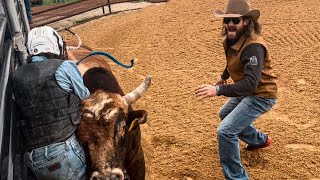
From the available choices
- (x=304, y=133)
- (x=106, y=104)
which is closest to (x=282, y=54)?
(x=304, y=133)

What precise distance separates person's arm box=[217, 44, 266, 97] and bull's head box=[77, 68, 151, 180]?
100cm

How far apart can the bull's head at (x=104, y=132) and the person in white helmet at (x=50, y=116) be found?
0.10 metres

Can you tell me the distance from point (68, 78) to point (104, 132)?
1.75 feet

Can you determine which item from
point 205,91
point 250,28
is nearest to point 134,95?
point 205,91

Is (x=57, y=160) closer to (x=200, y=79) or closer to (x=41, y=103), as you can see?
(x=41, y=103)

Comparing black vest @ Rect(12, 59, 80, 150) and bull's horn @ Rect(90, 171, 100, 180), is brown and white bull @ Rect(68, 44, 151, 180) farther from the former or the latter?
black vest @ Rect(12, 59, 80, 150)

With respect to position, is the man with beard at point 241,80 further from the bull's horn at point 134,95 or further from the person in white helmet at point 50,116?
the person in white helmet at point 50,116

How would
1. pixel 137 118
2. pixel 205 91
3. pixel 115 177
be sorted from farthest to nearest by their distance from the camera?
pixel 205 91, pixel 137 118, pixel 115 177

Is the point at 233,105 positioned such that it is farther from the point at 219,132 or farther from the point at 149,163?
the point at 149,163

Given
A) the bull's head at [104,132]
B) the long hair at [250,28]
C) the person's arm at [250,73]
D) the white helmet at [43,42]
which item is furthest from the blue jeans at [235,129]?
the white helmet at [43,42]

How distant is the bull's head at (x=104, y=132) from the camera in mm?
3064

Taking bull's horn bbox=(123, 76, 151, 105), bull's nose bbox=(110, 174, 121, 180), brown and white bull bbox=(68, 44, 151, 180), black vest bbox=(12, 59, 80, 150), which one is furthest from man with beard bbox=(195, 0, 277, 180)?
black vest bbox=(12, 59, 80, 150)

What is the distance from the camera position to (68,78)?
9.75ft

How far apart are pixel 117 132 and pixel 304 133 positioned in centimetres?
314
